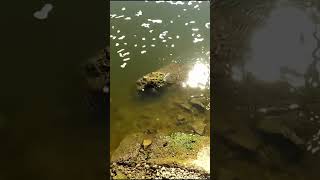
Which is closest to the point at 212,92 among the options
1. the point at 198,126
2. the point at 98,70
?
the point at 198,126

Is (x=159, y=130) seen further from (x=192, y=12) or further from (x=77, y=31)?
(x=192, y=12)

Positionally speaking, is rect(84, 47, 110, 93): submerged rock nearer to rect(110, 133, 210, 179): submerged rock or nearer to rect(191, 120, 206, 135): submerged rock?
rect(110, 133, 210, 179): submerged rock

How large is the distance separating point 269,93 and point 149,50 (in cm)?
417

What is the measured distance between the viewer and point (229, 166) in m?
5.21

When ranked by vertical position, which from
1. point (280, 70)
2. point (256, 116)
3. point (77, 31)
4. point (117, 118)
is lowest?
point (117, 118)

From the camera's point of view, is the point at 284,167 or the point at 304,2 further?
the point at 304,2

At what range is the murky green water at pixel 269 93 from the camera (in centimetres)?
518

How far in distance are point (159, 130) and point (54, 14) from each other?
306 cm

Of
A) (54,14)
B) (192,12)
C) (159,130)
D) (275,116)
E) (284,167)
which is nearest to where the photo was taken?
(54,14)

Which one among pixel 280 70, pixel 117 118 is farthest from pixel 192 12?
pixel 280 70

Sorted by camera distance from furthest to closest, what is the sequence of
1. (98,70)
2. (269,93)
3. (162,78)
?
1. (162,78)
2. (269,93)
3. (98,70)

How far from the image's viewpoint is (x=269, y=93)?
18.6 ft

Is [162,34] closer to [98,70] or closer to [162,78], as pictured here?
[162,78]

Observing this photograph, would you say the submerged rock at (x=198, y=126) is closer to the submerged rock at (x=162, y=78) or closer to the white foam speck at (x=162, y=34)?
the submerged rock at (x=162, y=78)
